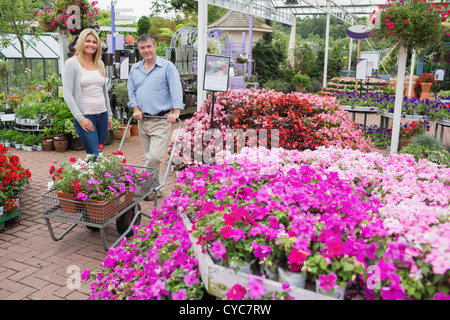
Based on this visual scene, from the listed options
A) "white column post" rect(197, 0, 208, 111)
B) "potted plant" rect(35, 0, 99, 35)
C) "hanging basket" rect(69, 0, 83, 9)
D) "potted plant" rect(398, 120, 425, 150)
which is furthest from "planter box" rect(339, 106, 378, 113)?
"hanging basket" rect(69, 0, 83, 9)

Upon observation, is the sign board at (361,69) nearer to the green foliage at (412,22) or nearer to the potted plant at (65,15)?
the green foliage at (412,22)

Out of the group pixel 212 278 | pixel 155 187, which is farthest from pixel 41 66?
pixel 212 278

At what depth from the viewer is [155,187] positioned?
12.8ft

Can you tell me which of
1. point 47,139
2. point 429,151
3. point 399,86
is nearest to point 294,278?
point 429,151

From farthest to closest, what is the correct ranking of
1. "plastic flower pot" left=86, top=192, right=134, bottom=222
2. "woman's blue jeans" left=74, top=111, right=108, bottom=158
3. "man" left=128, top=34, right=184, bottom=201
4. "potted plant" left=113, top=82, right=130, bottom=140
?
"potted plant" left=113, top=82, right=130, bottom=140, "man" left=128, top=34, right=184, bottom=201, "woman's blue jeans" left=74, top=111, right=108, bottom=158, "plastic flower pot" left=86, top=192, right=134, bottom=222

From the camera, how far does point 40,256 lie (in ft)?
11.6

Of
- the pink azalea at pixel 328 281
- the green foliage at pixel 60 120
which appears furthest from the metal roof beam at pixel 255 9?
the pink azalea at pixel 328 281

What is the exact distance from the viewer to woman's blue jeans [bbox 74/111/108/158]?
4305mm

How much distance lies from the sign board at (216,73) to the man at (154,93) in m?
0.68

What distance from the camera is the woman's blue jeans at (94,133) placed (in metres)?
4.30

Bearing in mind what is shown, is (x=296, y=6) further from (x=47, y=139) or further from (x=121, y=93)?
(x=47, y=139)

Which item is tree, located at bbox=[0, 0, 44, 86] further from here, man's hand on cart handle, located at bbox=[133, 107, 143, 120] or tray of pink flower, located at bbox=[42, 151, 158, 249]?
tray of pink flower, located at bbox=[42, 151, 158, 249]

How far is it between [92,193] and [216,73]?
260 cm
